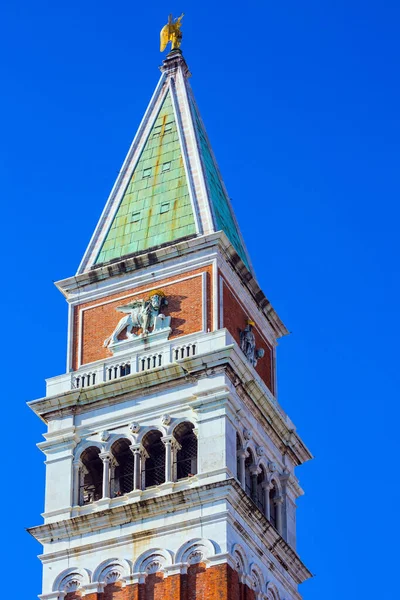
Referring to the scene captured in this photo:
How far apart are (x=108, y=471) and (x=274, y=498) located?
640 centimetres

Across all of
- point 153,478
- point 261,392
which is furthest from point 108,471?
point 261,392

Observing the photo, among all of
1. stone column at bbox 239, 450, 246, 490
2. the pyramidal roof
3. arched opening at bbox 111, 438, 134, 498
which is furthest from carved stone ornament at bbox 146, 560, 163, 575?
the pyramidal roof

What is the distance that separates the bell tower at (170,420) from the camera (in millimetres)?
64312

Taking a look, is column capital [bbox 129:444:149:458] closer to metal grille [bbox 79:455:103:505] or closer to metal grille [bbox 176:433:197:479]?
metal grille [bbox 176:433:197:479]

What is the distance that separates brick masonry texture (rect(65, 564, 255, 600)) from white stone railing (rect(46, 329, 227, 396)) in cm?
797

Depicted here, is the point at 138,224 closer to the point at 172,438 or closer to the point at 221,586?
the point at 172,438

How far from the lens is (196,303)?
2729 inches

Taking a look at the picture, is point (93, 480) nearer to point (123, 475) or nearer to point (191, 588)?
point (123, 475)

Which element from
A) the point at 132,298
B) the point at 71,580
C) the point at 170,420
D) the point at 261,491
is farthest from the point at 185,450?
the point at 132,298

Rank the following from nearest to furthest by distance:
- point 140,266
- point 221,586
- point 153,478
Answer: point 221,586
point 153,478
point 140,266

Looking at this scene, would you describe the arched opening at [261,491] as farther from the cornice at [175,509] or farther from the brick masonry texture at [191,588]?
the brick masonry texture at [191,588]

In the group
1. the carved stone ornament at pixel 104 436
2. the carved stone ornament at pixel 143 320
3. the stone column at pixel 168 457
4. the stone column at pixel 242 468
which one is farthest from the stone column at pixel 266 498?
the carved stone ornament at pixel 143 320

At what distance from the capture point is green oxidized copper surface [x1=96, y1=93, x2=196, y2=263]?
238ft

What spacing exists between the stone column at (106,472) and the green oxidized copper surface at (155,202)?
900cm
